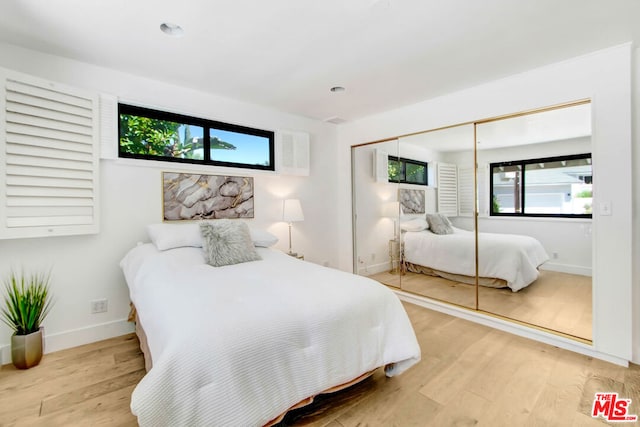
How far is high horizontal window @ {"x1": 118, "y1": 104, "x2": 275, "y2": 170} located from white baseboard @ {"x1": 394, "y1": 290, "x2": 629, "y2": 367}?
2.50 meters

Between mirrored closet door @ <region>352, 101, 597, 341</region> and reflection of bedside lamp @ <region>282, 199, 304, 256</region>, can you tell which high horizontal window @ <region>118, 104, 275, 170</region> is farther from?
mirrored closet door @ <region>352, 101, 597, 341</region>

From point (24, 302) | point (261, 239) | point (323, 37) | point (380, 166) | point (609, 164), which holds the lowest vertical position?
point (24, 302)

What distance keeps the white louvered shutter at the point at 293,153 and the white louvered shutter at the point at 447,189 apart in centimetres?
169

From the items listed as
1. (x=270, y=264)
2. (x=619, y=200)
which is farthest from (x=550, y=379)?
(x=270, y=264)

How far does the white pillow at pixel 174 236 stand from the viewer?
94.0 inches

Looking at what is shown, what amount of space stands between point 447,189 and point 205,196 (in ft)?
8.58

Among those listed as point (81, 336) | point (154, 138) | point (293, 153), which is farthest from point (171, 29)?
point (81, 336)

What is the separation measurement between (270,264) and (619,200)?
2.65 m

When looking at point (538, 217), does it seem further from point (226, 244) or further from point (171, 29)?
point (171, 29)

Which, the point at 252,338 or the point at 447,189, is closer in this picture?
the point at 252,338

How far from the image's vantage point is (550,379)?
192 cm

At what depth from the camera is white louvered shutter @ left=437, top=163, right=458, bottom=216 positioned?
3.06m

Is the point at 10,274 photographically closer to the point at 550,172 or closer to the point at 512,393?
the point at 512,393

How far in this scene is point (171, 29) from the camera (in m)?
1.97
